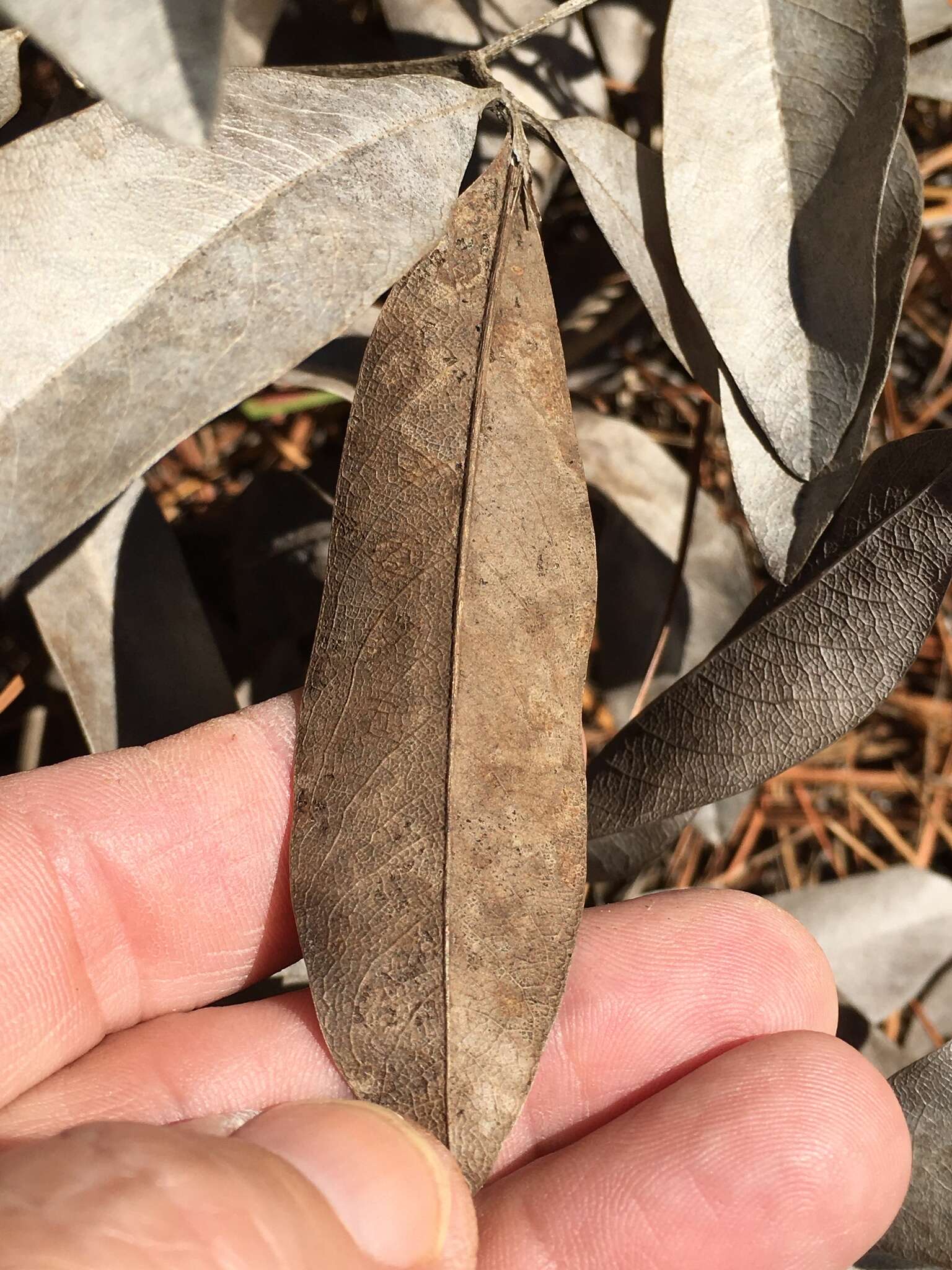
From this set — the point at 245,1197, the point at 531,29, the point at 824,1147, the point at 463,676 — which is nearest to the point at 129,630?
Answer: the point at 463,676

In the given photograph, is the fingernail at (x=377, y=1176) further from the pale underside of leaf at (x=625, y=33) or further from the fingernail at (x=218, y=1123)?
the pale underside of leaf at (x=625, y=33)

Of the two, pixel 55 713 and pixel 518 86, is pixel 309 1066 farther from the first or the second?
pixel 518 86

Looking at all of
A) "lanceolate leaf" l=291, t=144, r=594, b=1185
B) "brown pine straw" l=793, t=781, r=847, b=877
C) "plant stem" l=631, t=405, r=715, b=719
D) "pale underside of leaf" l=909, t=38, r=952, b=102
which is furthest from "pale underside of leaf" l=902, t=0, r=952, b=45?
"brown pine straw" l=793, t=781, r=847, b=877

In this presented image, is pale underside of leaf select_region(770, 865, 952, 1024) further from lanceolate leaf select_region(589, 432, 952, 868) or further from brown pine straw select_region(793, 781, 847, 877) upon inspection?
lanceolate leaf select_region(589, 432, 952, 868)

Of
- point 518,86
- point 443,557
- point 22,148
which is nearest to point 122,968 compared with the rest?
→ point 443,557

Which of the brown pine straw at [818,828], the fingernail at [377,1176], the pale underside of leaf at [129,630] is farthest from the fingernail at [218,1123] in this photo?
the brown pine straw at [818,828]

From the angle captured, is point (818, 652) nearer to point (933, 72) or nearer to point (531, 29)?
point (531, 29)
